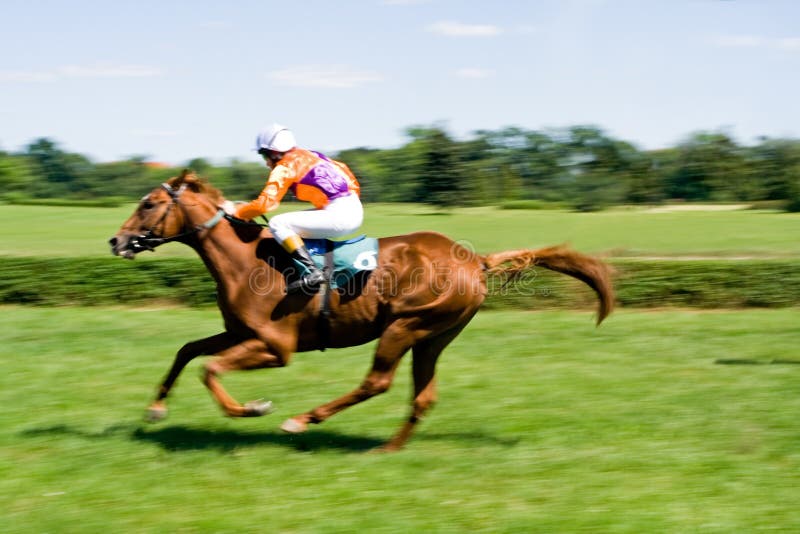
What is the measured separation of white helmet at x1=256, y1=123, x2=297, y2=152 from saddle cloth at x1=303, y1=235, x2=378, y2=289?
0.71m

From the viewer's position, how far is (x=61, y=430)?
671 cm

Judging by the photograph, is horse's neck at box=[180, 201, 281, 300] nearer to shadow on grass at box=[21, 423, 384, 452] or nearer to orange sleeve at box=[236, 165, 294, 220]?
orange sleeve at box=[236, 165, 294, 220]

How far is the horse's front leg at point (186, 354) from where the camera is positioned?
21.4ft

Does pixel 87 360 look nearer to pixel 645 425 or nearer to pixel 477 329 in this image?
pixel 477 329

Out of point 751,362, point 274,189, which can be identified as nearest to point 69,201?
point 751,362

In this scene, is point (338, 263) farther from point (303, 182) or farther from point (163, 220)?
point (163, 220)

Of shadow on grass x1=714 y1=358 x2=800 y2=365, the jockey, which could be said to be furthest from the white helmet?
shadow on grass x1=714 y1=358 x2=800 y2=365

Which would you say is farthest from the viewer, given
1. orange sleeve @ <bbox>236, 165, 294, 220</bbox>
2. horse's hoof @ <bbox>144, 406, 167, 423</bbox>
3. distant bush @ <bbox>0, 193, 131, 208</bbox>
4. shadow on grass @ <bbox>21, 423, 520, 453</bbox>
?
distant bush @ <bbox>0, 193, 131, 208</bbox>

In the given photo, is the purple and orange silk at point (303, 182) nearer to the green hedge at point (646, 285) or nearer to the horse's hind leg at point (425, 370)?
the horse's hind leg at point (425, 370)

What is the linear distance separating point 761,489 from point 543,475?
4.25ft

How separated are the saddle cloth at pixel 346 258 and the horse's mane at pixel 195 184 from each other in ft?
2.88

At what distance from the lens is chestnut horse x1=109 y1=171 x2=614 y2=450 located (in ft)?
20.5

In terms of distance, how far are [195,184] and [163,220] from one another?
378mm

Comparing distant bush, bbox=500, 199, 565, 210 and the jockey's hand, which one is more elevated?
distant bush, bbox=500, 199, 565, 210
